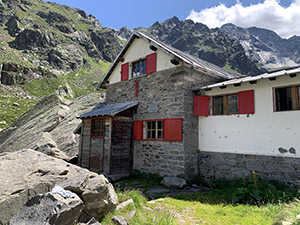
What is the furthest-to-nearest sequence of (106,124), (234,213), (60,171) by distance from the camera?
(106,124) → (234,213) → (60,171)

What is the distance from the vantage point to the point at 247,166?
7965 mm

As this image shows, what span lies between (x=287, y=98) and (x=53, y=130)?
14.7 metres

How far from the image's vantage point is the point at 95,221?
406 cm

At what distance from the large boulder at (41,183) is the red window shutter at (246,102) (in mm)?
6317

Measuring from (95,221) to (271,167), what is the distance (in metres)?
6.60

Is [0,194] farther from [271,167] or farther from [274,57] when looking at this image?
[274,57]

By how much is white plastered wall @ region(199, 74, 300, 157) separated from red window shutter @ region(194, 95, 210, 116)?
0.32 metres

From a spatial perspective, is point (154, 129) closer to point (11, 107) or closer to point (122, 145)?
point (122, 145)

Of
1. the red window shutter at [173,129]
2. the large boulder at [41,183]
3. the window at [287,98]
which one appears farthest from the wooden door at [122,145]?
the window at [287,98]

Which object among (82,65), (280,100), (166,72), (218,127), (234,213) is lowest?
(234,213)

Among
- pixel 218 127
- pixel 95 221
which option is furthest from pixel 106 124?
pixel 95 221

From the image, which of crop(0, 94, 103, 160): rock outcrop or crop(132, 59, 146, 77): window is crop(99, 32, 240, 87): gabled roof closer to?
crop(132, 59, 146, 77): window

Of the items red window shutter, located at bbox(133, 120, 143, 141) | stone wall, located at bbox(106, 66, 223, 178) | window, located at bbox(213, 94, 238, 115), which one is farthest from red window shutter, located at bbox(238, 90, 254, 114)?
red window shutter, located at bbox(133, 120, 143, 141)

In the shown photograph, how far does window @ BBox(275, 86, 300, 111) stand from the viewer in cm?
715
